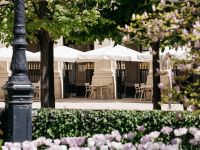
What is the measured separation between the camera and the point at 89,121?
12672 mm

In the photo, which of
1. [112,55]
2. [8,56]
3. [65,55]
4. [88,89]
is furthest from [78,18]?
[88,89]

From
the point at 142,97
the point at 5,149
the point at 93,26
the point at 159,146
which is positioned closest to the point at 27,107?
the point at 5,149

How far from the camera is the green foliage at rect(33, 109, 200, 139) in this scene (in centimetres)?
1240

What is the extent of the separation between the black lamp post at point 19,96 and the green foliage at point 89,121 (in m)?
1.67

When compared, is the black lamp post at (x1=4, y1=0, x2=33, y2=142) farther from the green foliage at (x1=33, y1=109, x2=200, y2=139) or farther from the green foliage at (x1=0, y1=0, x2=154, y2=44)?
the green foliage at (x1=0, y1=0, x2=154, y2=44)

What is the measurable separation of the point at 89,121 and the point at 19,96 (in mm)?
2224

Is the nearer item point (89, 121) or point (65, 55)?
point (89, 121)

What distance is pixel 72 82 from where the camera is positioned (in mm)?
39062

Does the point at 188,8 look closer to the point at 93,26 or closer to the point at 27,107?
the point at 27,107

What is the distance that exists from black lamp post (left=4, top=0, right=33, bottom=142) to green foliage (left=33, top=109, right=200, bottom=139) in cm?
167

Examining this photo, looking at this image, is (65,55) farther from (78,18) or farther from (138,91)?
(78,18)

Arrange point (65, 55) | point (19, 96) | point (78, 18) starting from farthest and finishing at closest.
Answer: point (65, 55) → point (78, 18) → point (19, 96)

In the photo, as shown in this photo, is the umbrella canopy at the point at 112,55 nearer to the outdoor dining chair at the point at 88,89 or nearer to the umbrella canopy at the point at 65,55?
the umbrella canopy at the point at 65,55

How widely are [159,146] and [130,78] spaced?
3267 centimetres
